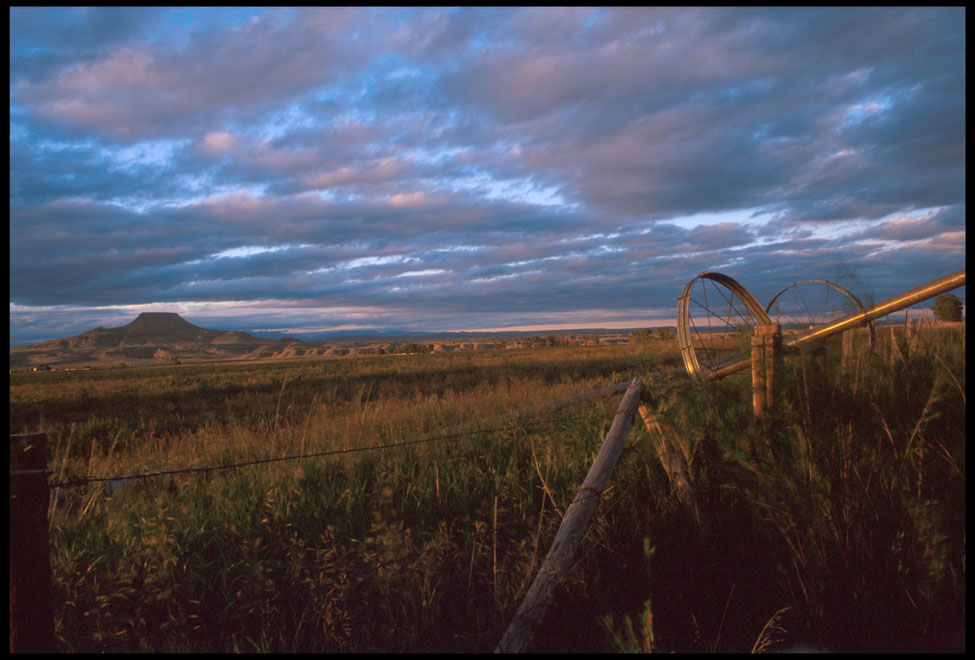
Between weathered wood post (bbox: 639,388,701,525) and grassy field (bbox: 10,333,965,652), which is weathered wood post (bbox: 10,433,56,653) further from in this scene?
weathered wood post (bbox: 639,388,701,525)

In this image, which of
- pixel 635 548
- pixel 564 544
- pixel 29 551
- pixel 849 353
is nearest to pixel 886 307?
pixel 849 353

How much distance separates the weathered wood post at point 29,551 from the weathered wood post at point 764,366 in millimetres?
4228

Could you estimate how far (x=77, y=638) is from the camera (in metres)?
2.90

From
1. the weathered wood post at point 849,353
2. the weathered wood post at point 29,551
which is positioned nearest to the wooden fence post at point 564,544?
the weathered wood post at point 849,353

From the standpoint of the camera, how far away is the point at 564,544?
308cm

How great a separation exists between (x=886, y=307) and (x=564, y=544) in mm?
2844

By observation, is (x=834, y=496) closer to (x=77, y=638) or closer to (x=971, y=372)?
(x=971, y=372)

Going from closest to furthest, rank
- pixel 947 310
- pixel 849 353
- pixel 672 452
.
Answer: pixel 849 353
pixel 672 452
pixel 947 310

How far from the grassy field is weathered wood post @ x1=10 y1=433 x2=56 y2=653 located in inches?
20.4

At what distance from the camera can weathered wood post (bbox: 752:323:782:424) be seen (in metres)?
3.69

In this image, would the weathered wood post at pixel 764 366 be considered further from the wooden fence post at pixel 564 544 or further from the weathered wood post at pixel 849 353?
the wooden fence post at pixel 564 544

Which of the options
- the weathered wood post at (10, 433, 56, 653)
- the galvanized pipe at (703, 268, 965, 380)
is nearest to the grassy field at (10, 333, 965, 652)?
the galvanized pipe at (703, 268, 965, 380)

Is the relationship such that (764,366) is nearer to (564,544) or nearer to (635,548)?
(635,548)

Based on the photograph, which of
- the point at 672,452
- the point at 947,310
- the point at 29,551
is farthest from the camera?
the point at 947,310
